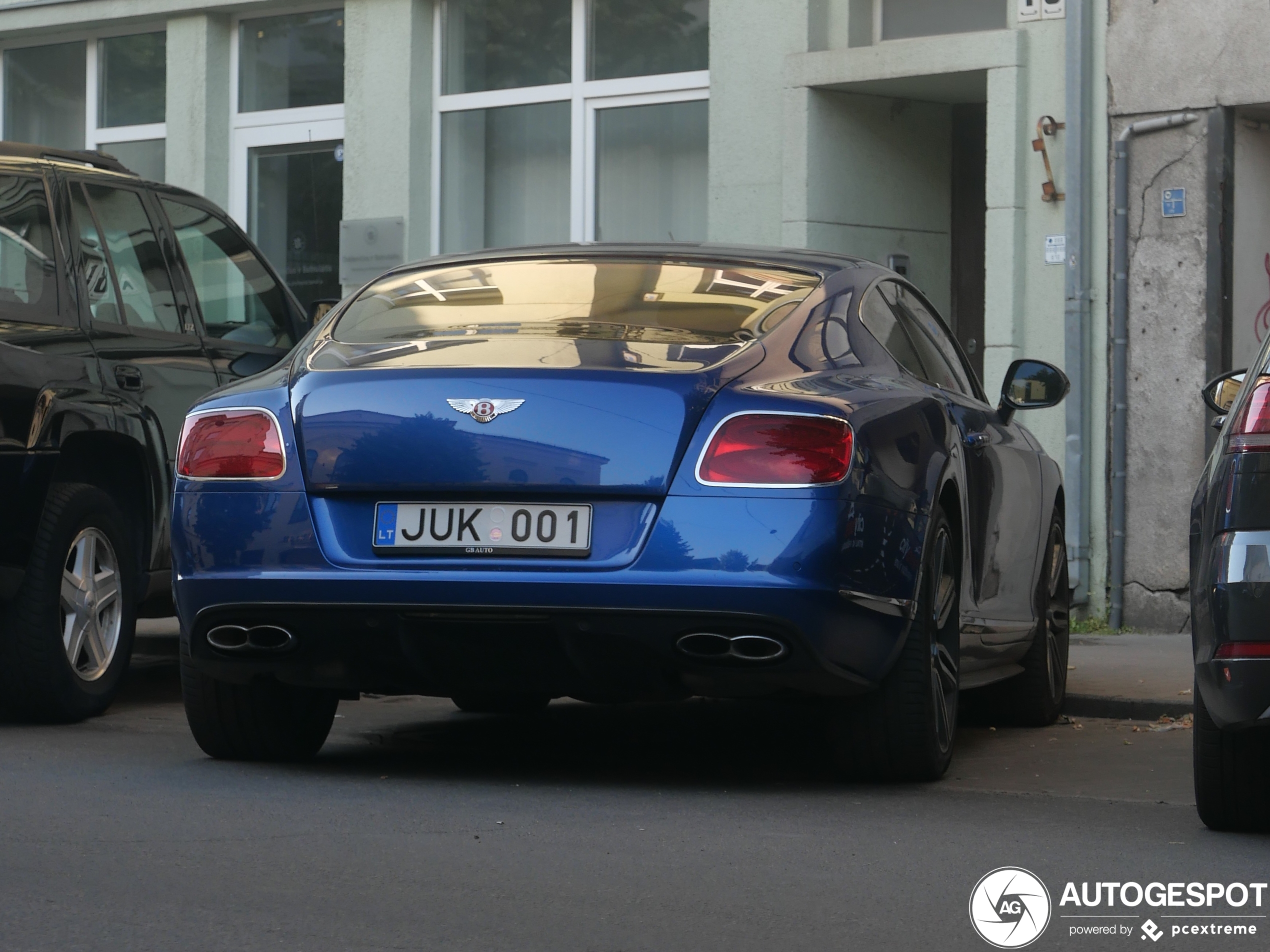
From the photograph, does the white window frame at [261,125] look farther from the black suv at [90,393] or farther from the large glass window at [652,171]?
the black suv at [90,393]

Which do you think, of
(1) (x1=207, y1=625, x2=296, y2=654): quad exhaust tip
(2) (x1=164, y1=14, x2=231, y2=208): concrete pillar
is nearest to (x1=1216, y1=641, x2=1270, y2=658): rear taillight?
(1) (x1=207, y1=625, x2=296, y2=654): quad exhaust tip

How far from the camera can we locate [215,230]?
8984 millimetres

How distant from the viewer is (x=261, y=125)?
631 inches

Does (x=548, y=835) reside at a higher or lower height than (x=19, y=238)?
lower

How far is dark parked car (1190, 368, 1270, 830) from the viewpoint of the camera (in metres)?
4.83

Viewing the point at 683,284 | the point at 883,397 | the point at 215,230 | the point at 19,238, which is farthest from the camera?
the point at 215,230

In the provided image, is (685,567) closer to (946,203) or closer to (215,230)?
(215,230)

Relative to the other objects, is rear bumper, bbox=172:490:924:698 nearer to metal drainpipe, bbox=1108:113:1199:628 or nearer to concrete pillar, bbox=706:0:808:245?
metal drainpipe, bbox=1108:113:1199:628

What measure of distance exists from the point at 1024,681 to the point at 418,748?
91.7 inches

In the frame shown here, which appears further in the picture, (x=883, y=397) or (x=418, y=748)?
(x=418, y=748)

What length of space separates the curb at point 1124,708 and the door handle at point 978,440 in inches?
72.2

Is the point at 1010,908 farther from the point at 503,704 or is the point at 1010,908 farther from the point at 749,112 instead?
the point at 749,112

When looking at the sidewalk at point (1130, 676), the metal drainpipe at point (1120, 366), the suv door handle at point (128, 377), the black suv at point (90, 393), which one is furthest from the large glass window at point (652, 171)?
the suv door handle at point (128, 377)

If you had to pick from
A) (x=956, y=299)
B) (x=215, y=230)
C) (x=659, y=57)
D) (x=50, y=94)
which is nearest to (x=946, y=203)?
(x=956, y=299)
